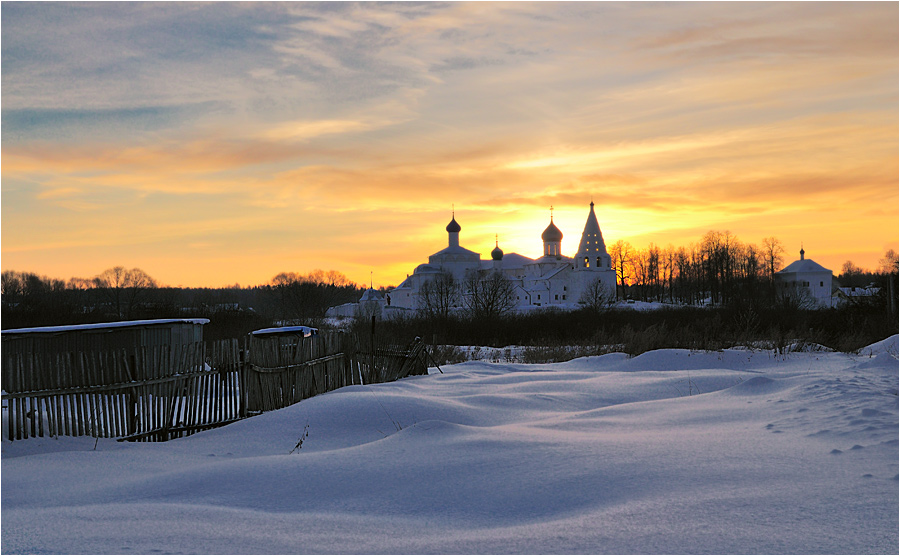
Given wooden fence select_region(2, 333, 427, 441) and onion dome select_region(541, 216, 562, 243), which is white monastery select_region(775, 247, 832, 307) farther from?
wooden fence select_region(2, 333, 427, 441)

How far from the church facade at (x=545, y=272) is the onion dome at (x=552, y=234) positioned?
198mm

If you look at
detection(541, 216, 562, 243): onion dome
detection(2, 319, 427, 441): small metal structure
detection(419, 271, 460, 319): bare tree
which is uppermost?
detection(541, 216, 562, 243): onion dome

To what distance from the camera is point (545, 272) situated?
89.4 m

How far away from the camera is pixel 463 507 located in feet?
16.1

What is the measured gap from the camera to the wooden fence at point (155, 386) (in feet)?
24.5

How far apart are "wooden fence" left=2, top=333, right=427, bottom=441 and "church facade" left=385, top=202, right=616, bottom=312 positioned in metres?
65.3

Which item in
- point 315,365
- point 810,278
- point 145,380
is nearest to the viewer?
point 145,380

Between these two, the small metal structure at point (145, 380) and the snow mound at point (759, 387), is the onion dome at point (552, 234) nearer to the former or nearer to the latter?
the small metal structure at point (145, 380)

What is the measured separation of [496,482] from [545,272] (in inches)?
3344

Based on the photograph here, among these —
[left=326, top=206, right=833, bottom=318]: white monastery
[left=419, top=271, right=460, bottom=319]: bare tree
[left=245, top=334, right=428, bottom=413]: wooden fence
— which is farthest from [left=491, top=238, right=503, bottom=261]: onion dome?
[left=245, top=334, right=428, bottom=413]: wooden fence

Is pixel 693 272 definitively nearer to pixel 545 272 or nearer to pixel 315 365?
pixel 545 272

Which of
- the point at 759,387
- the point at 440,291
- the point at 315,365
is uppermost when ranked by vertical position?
the point at 440,291

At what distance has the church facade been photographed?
8144 cm

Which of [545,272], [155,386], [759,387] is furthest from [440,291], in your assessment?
[155,386]
